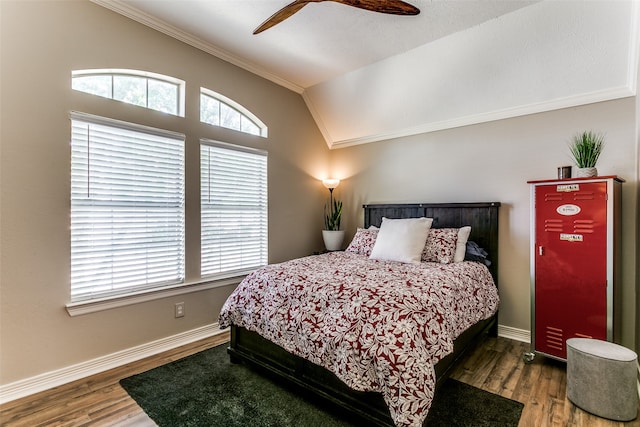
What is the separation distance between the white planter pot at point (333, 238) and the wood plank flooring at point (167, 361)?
2.11 metres

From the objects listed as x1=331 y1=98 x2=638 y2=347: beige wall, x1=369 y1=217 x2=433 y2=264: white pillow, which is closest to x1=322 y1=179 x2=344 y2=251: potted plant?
x1=331 y1=98 x2=638 y2=347: beige wall

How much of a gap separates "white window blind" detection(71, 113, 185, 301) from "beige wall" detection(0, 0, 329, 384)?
0.28 feet

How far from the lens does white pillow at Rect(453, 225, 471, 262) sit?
3016 mm

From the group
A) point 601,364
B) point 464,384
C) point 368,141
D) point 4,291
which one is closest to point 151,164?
point 4,291

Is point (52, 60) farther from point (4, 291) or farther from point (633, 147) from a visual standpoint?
point (633, 147)

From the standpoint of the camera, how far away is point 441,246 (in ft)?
9.97

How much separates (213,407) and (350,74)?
360 cm

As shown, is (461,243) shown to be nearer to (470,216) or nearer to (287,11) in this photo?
(470,216)

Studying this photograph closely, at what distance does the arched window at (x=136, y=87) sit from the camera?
248cm

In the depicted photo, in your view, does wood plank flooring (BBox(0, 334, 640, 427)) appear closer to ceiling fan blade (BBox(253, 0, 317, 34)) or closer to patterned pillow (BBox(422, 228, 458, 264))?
patterned pillow (BBox(422, 228, 458, 264))

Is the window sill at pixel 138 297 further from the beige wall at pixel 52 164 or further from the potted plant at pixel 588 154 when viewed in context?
the potted plant at pixel 588 154

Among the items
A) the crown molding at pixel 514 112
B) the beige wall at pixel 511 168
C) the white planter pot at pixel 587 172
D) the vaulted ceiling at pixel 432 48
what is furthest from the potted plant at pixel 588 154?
the vaulted ceiling at pixel 432 48

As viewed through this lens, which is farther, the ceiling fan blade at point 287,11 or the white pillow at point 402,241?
the white pillow at point 402,241

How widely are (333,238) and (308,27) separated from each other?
8.43ft
